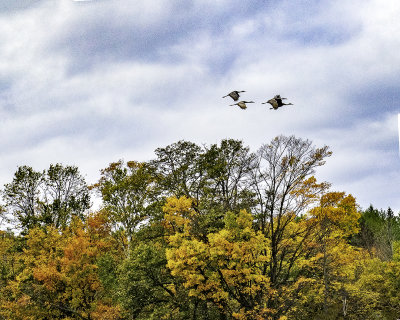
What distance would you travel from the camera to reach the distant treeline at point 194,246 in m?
20.9

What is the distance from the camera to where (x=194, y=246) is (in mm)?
20281

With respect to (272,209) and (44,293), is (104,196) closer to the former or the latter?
(44,293)

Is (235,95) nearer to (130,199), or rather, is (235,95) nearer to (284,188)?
(284,188)

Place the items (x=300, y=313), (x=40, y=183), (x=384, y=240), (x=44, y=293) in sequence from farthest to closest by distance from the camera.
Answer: (x=384, y=240)
(x=40, y=183)
(x=44, y=293)
(x=300, y=313)

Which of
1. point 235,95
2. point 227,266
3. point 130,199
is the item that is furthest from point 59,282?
point 235,95

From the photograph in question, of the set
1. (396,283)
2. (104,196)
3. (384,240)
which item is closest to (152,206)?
(104,196)

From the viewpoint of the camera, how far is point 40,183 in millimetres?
33656

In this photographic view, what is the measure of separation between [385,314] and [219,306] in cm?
1585

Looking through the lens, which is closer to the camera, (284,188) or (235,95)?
(235,95)

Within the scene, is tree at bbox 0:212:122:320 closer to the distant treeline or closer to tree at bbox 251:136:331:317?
the distant treeline

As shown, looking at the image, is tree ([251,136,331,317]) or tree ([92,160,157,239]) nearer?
tree ([251,136,331,317])

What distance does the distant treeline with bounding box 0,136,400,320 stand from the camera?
20922 millimetres

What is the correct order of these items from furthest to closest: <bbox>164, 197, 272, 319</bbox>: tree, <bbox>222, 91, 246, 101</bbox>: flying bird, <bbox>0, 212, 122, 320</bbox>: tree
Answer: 1. <bbox>0, 212, 122, 320</bbox>: tree
2. <bbox>164, 197, 272, 319</bbox>: tree
3. <bbox>222, 91, 246, 101</bbox>: flying bird

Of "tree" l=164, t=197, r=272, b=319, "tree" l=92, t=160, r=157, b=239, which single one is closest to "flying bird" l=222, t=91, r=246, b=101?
"tree" l=164, t=197, r=272, b=319
